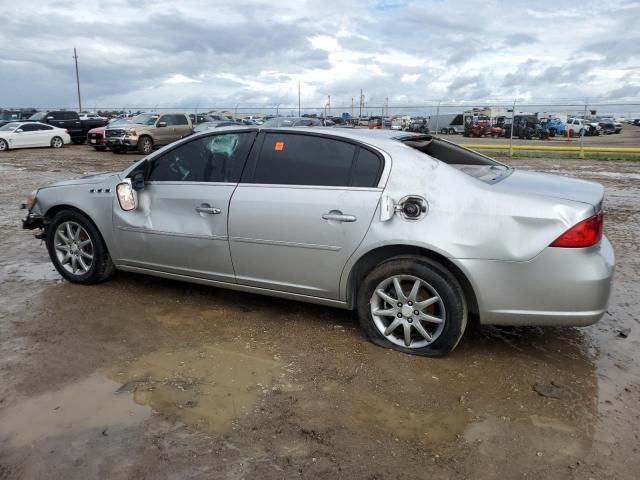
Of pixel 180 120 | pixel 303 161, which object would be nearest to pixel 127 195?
pixel 303 161

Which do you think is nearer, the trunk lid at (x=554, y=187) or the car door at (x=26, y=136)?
the trunk lid at (x=554, y=187)

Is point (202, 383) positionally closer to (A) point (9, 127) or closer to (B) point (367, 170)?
(B) point (367, 170)

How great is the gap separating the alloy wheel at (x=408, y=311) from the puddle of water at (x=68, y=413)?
1668 millimetres

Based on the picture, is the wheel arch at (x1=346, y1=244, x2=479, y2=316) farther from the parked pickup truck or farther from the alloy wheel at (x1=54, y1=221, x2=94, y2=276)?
the parked pickup truck

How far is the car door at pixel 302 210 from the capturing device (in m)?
3.75

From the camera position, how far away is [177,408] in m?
3.09

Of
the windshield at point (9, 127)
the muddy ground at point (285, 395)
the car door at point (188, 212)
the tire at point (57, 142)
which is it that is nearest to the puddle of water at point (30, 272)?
the muddy ground at point (285, 395)

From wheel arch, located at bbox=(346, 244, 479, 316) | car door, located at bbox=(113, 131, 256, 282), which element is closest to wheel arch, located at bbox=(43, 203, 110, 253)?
car door, located at bbox=(113, 131, 256, 282)

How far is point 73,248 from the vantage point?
16.8ft

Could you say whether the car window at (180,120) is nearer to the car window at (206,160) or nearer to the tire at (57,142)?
the tire at (57,142)

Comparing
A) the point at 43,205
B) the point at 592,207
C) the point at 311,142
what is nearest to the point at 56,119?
the point at 43,205

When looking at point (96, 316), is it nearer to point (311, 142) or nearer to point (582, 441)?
point (311, 142)

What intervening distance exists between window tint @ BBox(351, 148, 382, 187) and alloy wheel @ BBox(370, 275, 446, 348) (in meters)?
0.69

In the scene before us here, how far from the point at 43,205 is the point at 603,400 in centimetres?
494
